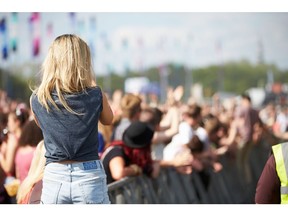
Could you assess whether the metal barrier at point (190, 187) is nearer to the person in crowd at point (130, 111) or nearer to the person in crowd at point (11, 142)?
the person in crowd at point (130, 111)

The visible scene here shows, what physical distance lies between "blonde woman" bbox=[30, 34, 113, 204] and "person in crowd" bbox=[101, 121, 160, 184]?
2.17 meters

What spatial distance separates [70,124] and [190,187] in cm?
642

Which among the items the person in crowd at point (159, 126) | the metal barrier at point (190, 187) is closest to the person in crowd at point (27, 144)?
the metal barrier at point (190, 187)

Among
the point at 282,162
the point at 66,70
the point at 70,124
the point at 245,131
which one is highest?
the point at 66,70

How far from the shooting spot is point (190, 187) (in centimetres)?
1147

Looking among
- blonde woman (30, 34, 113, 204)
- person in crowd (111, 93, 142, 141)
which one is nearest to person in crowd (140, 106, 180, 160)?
person in crowd (111, 93, 142, 141)

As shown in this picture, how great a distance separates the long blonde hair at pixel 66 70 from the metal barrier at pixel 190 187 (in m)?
1.99

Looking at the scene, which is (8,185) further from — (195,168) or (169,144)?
(195,168)

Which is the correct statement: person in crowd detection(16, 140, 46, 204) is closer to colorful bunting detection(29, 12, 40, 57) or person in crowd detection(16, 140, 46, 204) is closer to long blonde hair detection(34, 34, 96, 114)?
long blonde hair detection(34, 34, 96, 114)

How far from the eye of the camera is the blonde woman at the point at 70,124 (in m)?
5.18

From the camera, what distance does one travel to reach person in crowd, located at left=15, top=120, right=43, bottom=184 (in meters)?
7.35

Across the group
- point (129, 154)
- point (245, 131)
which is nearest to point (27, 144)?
point (129, 154)

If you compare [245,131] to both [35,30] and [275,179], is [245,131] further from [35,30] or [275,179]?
[35,30]
